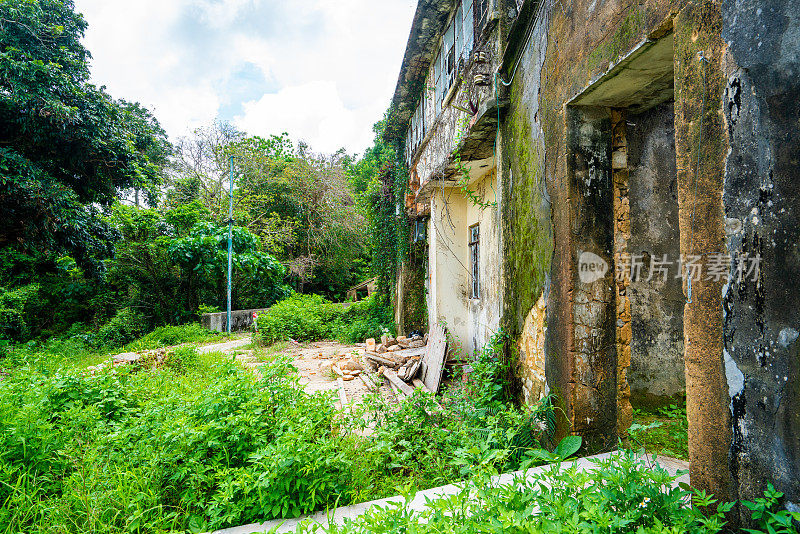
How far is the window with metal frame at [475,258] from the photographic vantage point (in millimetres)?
6797

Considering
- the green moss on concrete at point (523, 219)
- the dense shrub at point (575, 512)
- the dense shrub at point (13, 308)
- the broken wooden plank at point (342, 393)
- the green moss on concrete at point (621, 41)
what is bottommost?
the broken wooden plank at point (342, 393)

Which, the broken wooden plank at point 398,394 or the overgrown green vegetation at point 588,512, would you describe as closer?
the overgrown green vegetation at point 588,512

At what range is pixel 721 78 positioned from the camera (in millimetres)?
1857

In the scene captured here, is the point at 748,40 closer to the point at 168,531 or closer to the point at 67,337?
the point at 168,531

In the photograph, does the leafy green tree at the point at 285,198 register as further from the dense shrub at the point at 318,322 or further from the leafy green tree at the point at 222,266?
the dense shrub at the point at 318,322

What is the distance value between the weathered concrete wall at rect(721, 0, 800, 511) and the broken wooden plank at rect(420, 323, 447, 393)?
4.15 m

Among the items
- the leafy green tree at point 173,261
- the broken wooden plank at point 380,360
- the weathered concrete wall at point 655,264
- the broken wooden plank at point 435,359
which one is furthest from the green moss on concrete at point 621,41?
the leafy green tree at point 173,261

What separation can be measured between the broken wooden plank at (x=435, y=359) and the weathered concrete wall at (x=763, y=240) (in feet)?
13.6

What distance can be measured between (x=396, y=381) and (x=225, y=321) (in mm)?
9592

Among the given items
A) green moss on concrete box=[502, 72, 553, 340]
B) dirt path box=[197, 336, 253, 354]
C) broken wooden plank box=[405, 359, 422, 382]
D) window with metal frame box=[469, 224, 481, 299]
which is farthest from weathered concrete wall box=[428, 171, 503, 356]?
dirt path box=[197, 336, 253, 354]

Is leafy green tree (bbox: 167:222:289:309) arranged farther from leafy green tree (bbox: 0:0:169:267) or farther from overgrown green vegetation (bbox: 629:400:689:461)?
overgrown green vegetation (bbox: 629:400:689:461)

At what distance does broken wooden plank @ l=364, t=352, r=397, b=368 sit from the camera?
721cm

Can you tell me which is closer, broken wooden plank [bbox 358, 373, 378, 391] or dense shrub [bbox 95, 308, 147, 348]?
broken wooden plank [bbox 358, 373, 378, 391]

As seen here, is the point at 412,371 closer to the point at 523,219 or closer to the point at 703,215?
the point at 523,219
